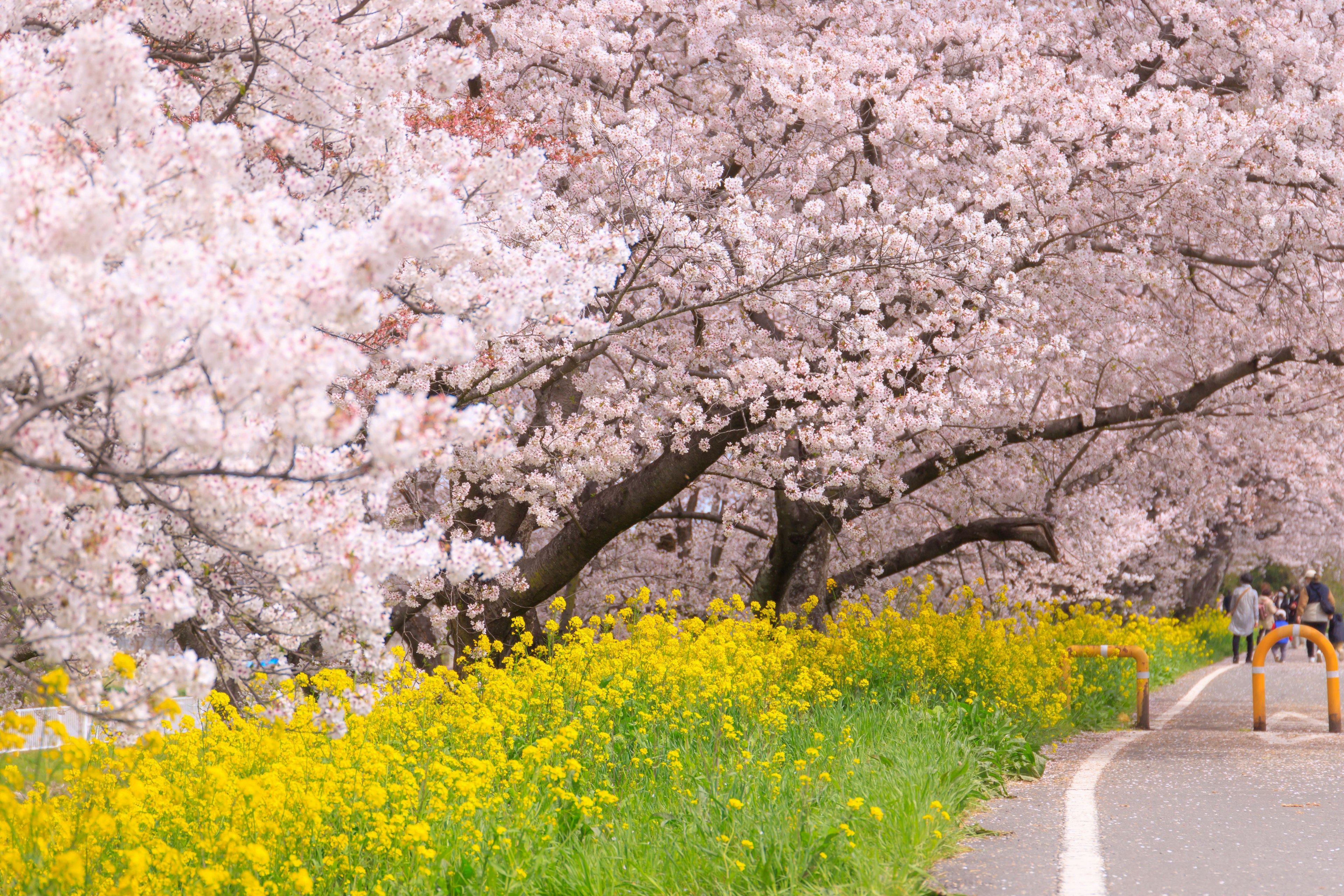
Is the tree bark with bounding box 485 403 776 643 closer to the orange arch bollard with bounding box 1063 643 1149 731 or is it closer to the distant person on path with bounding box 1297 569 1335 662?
the orange arch bollard with bounding box 1063 643 1149 731

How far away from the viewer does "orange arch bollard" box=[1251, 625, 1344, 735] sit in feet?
35.4

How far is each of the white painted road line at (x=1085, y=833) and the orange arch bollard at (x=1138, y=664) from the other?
0.94m

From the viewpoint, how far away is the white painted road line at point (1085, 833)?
5.19m

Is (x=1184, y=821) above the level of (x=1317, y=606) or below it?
below

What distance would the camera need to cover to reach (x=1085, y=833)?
6.28 m

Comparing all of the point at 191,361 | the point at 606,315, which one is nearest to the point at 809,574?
the point at 606,315

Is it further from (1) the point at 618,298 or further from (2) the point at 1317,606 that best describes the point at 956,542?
(2) the point at 1317,606

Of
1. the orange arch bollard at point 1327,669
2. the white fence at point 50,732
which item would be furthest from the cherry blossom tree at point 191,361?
the orange arch bollard at point 1327,669

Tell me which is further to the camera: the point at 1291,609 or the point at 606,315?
the point at 1291,609

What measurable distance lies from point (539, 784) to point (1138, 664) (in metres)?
7.19

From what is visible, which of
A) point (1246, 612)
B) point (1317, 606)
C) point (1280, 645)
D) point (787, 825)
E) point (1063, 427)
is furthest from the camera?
point (1280, 645)

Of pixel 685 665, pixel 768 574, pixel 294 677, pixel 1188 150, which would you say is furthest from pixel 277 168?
pixel 768 574

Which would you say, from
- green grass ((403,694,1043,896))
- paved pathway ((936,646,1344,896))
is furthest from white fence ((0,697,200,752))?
paved pathway ((936,646,1344,896))

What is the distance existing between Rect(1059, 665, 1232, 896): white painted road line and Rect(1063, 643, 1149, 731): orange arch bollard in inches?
37.2
